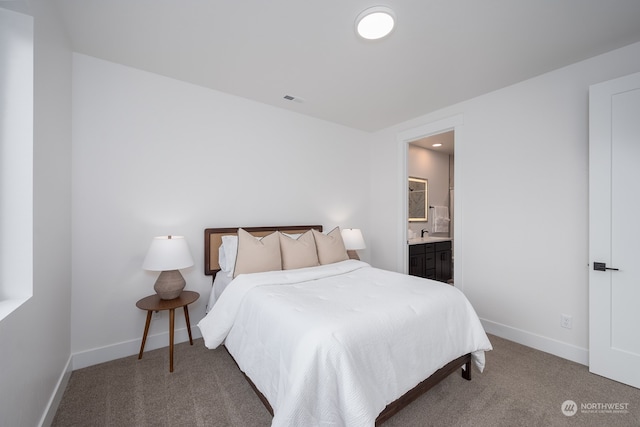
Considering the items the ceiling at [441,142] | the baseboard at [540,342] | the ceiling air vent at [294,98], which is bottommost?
the baseboard at [540,342]

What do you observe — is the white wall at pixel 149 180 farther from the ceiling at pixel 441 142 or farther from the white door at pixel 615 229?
the white door at pixel 615 229

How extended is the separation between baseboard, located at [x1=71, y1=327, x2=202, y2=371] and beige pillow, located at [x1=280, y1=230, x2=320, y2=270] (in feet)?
3.99

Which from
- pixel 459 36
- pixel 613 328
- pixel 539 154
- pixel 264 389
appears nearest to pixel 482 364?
pixel 613 328

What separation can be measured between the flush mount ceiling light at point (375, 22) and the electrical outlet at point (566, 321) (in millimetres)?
2901

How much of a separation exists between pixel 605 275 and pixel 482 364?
48.9 inches

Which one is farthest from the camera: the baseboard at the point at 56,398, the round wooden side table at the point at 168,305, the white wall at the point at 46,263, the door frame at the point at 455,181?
the door frame at the point at 455,181

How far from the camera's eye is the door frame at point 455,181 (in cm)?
316

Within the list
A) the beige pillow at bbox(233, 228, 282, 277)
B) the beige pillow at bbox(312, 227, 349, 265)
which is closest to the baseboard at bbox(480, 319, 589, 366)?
the beige pillow at bbox(312, 227, 349, 265)

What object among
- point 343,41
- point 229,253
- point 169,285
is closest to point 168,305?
point 169,285

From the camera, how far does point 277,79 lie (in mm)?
2652

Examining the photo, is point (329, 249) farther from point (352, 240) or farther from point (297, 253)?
point (352, 240)

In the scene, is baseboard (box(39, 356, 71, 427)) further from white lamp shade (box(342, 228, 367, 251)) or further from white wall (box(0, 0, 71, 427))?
white lamp shade (box(342, 228, 367, 251))

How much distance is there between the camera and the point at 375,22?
6.02 ft

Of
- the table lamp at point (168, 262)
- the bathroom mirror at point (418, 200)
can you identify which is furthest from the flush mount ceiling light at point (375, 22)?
the bathroom mirror at point (418, 200)
